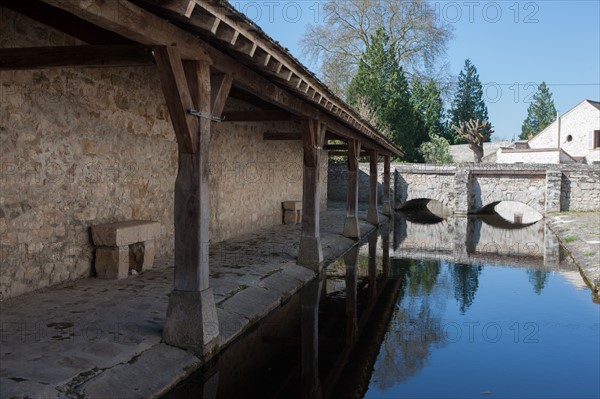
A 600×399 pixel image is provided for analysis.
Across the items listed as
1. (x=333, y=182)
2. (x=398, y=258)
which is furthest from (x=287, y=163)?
(x=333, y=182)

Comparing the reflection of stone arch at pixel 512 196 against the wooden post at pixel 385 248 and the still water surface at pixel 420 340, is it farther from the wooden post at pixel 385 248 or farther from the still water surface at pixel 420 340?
the still water surface at pixel 420 340

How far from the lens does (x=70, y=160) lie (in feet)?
20.4

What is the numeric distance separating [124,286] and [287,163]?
9078 mm

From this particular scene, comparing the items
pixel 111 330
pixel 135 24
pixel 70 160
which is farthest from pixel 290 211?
pixel 135 24

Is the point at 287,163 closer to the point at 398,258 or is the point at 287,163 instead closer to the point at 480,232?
the point at 398,258

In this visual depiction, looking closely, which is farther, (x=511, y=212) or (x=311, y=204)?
(x=511, y=212)

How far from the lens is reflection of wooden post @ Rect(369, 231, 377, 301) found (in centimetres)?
814

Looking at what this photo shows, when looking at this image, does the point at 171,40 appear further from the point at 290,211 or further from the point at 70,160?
the point at 290,211

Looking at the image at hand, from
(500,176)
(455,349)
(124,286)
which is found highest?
(500,176)

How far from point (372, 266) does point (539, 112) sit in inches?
2239

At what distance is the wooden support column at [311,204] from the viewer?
8498 millimetres

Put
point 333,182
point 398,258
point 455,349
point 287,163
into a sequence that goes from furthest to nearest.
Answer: point 333,182, point 287,163, point 398,258, point 455,349

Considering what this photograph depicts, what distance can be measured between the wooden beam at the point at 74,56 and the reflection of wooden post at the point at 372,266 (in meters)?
4.84

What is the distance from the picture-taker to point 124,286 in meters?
6.20
